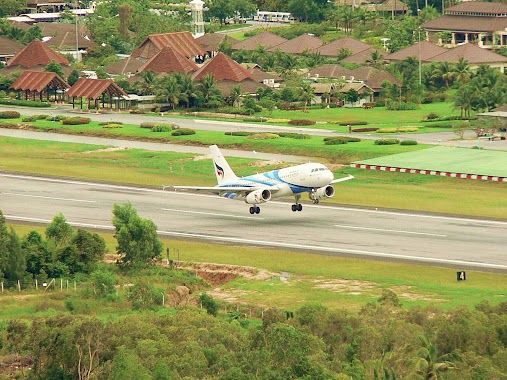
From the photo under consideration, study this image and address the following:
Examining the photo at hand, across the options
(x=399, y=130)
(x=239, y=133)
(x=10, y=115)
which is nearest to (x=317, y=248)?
(x=239, y=133)

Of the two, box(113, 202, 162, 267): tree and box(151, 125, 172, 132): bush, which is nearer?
box(113, 202, 162, 267): tree

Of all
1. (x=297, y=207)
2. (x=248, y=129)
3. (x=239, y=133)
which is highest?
(x=248, y=129)

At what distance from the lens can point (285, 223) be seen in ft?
390

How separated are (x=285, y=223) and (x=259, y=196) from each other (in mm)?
3329

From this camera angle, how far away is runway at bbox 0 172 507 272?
106375 mm

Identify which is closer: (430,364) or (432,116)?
(430,364)

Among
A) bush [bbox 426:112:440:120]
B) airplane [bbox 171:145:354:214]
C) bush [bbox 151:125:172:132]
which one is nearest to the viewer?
airplane [bbox 171:145:354:214]

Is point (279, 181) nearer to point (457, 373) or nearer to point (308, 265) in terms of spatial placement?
point (308, 265)

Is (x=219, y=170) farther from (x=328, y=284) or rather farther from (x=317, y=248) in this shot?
(x=328, y=284)

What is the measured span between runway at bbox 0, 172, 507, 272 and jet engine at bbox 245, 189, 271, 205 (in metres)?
2.08

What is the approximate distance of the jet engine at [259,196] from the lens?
117944 millimetres

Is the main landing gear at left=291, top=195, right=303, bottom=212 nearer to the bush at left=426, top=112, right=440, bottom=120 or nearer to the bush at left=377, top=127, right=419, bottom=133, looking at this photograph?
the bush at left=377, top=127, right=419, bottom=133

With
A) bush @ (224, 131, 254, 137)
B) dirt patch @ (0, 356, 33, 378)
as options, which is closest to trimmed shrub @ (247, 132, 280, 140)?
bush @ (224, 131, 254, 137)

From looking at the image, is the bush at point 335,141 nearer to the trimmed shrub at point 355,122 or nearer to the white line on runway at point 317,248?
the trimmed shrub at point 355,122
